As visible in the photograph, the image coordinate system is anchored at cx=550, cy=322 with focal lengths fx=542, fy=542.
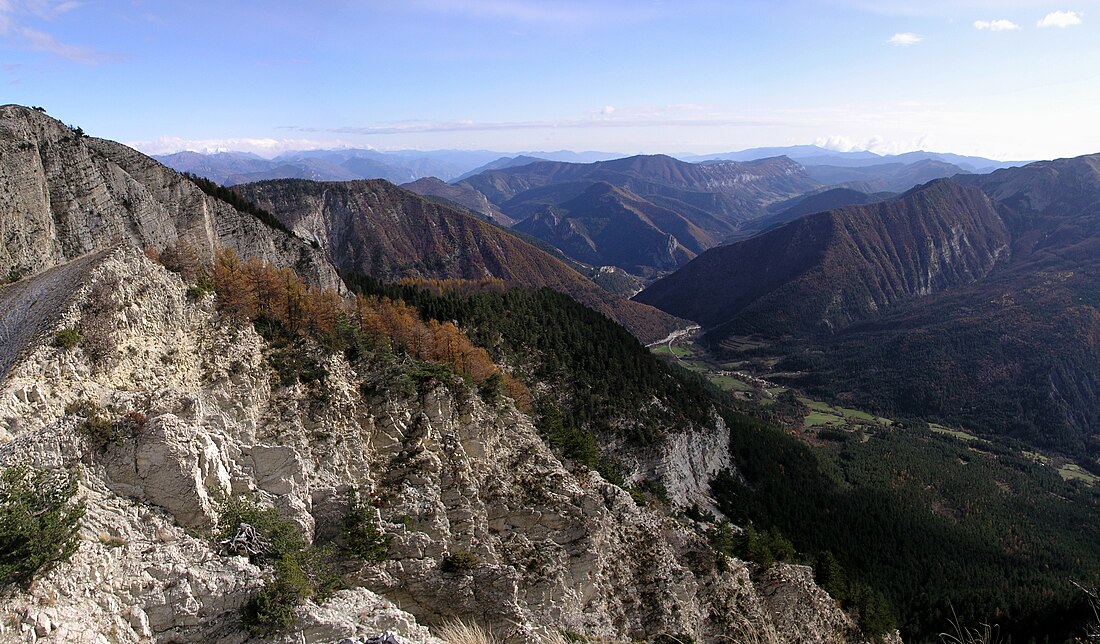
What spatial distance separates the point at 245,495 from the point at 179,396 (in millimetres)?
5042

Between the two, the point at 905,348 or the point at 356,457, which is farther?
the point at 905,348

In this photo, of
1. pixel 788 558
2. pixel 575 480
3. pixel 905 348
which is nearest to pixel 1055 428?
pixel 905 348

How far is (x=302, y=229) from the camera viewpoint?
595ft

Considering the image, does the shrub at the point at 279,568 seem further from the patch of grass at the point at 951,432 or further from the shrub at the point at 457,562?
the patch of grass at the point at 951,432

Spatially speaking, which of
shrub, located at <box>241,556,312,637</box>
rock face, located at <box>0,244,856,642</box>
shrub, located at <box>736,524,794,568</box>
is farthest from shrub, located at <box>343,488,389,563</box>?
shrub, located at <box>736,524,794,568</box>

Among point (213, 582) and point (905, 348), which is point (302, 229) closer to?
point (213, 582)

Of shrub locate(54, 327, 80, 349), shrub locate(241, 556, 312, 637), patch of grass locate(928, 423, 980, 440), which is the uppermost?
shrub locate(54, 327, 80, 349)

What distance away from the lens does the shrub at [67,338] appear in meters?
20.8

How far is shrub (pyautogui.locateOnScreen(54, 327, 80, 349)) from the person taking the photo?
20797 millimetres

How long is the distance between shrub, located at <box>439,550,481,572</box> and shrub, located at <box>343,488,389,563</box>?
2969mm

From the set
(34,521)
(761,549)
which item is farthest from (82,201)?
(761,549)

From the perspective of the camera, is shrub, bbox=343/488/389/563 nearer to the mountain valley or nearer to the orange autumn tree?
the mountain valley

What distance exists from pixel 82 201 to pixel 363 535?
117 ft

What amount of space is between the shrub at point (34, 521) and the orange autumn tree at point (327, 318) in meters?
14.2
